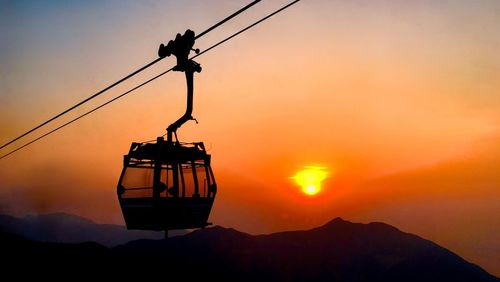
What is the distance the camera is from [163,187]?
36.1 ft

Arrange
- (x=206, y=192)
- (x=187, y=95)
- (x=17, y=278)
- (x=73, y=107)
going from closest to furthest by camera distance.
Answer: (x=73, y=107) < (x=187, y=95) < (x=206, y=192) < (x=17, y=278)

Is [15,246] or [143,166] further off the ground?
[15,246]

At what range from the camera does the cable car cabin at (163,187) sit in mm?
10844

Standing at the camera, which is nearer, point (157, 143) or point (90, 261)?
point (157, 143)

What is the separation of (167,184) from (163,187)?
0.18m

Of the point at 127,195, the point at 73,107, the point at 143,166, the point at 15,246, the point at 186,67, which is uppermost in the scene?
the point at 15,246

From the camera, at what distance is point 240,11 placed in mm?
5738

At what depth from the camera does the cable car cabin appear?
35.6 feet

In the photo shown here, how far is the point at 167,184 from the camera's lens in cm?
1117

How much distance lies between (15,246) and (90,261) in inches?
1431

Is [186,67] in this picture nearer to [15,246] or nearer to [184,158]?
[184,158]

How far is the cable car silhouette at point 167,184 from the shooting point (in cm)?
1081

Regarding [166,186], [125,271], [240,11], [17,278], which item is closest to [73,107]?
[166,186]

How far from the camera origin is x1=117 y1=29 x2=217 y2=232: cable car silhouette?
10.8 m
